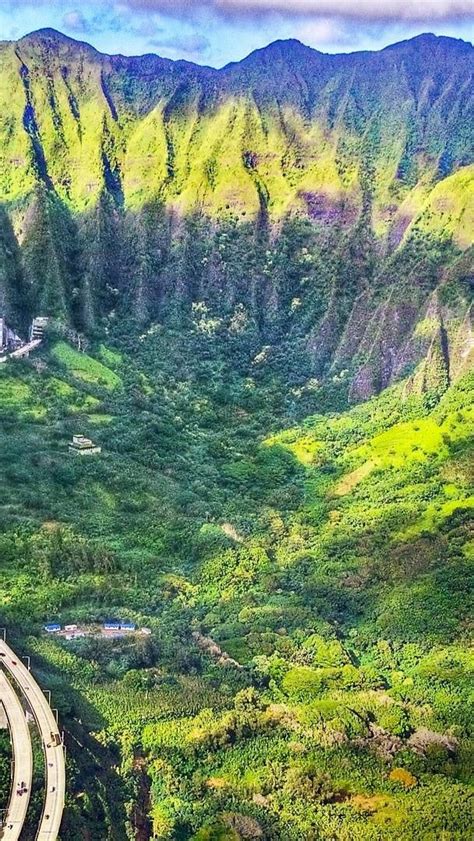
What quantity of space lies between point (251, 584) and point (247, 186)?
1847 inches

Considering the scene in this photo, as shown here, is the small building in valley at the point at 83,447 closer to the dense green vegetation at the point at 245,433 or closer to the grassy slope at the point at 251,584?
the grassy slope at the point at 251,584

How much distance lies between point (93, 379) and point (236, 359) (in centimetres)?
1263

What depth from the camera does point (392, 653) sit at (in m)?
40.8

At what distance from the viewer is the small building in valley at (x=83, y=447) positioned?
56.5m

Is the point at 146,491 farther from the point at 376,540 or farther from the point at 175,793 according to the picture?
the point at 175,793

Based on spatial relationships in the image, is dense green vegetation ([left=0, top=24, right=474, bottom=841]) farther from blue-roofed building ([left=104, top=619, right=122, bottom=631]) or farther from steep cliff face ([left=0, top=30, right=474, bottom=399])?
blue-roofed building ([left=104, top=619, right=122, bottom=631])

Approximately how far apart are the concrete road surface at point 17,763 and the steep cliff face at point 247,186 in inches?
1554

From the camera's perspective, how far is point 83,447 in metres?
56.9

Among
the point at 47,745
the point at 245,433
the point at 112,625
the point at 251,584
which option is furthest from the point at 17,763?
the point at 245,433

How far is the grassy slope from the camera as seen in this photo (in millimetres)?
32875

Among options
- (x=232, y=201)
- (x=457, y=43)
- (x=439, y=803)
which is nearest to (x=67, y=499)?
(x=439, y=803)

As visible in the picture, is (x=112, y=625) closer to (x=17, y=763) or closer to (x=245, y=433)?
(x=17, y=763)

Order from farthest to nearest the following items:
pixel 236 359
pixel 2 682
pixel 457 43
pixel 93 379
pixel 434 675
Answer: pixel 457 43, pixel 236 359, pixel 93 379, pixel 434 675, pixel 2 682

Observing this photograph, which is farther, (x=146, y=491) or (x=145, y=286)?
(x=145, y=286)
